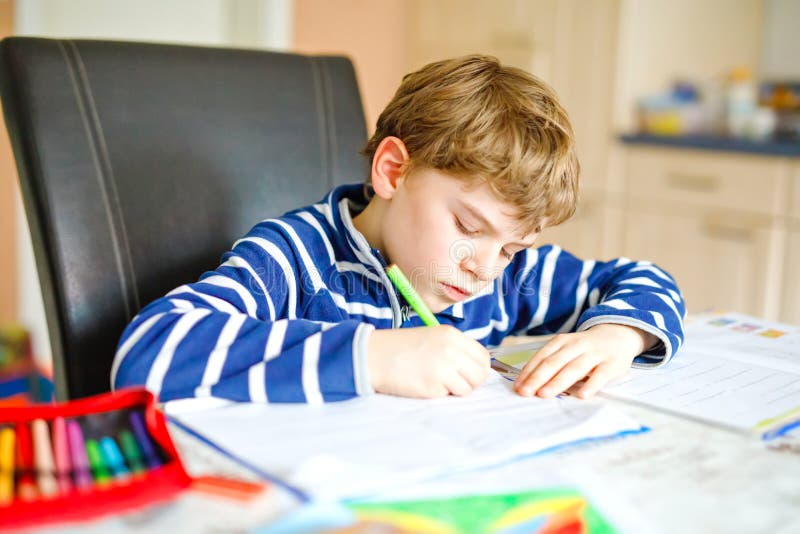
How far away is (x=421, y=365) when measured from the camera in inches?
29.8

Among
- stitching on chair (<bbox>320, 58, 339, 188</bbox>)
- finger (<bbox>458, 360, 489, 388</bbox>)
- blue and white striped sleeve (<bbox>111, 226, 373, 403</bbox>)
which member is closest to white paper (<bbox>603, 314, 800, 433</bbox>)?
finger (<bbox>458, 360, 489, 388</bbox>)

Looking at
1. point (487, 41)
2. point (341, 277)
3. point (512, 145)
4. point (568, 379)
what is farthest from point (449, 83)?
point (487, 41)

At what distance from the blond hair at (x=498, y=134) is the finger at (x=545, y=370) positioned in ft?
0.53

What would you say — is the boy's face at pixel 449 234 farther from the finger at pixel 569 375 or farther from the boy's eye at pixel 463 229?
the finger at pixel 569 375

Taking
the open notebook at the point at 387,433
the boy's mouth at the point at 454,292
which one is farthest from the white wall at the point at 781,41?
the open notebook at the point at 387,433

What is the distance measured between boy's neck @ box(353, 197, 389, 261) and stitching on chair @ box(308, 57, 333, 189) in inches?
8.0

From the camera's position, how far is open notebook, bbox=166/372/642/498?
0.59 meters

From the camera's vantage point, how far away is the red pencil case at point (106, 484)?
51cm

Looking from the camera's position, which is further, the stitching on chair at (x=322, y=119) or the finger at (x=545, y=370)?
the stitching on chair at (x=322, y=119)

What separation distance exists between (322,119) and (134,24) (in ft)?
5.21

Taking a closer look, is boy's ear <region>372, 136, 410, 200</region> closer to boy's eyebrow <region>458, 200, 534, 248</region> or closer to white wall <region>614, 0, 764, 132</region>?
boy's eyebrow <region>458, 200, 534, 248</region>

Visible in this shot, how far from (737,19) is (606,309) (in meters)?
2.20

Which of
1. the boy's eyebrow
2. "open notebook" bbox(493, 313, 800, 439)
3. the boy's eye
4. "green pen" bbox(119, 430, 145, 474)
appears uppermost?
the boy's eyebrow

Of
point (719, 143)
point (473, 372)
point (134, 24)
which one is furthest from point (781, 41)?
point (473, 372)
